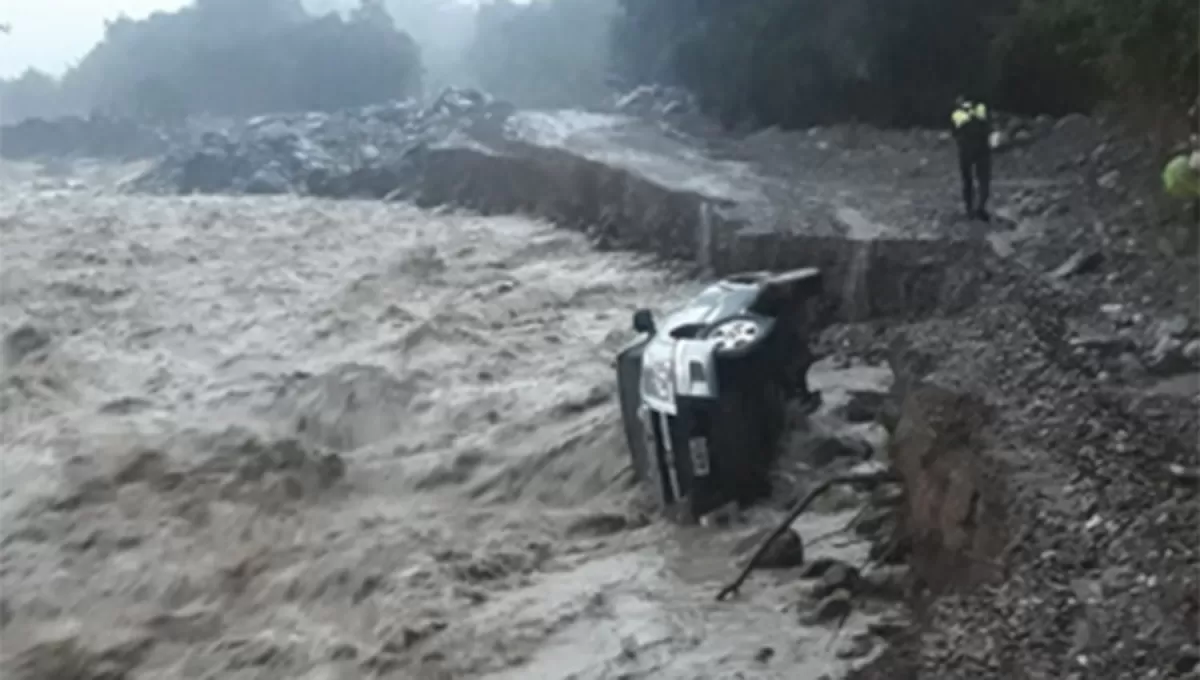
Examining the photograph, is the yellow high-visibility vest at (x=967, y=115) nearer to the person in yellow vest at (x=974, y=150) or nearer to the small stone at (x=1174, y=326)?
the person in yellow vest at (x=974, y=150)

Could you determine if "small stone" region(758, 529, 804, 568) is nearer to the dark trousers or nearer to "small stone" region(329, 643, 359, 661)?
"small stone" region(329, 643, 359, 661)

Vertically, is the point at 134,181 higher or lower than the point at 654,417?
higher

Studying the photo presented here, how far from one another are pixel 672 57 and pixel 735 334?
2302 cm

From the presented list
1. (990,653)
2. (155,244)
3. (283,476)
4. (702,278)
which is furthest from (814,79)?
(990,653)

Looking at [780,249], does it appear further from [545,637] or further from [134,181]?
[134,181]

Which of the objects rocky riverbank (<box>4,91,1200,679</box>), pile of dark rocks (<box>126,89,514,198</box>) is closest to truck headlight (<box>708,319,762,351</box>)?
rocky riverbank (<box>4,91,1200,679</box>)

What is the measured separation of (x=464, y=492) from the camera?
1191cm

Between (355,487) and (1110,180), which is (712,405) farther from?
(1110,180)

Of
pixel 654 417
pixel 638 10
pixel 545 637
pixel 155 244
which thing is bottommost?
pixel 545 637

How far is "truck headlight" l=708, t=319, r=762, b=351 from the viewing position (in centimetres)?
1012

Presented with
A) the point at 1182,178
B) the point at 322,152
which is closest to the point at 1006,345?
the point at 1182,178

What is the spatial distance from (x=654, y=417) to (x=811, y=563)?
2123 millimetres

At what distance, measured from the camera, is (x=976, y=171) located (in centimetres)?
1517

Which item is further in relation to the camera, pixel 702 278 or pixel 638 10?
pixel 638 10
